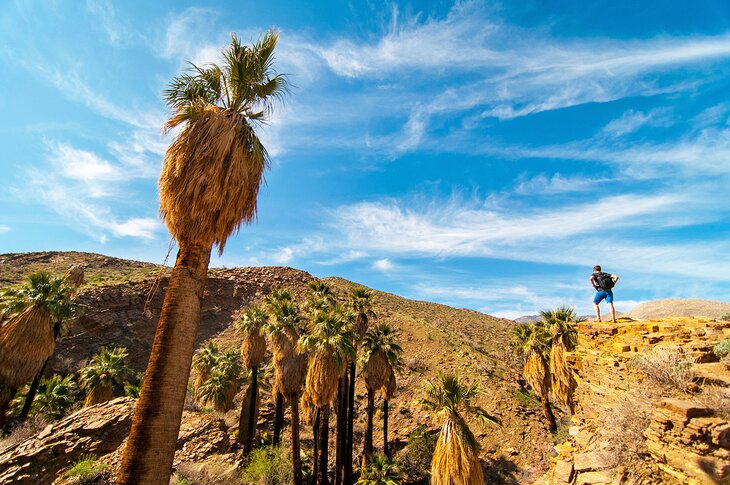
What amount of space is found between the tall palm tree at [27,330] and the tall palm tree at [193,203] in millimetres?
23102

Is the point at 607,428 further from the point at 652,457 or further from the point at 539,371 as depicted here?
the point at 539,371

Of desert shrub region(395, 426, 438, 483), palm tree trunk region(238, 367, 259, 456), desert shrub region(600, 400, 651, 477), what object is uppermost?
desert shrub region(600, 400, 651, 477)

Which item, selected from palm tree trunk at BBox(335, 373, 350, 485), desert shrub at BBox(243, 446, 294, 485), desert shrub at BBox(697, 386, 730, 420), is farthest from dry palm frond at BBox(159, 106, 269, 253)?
desert shrub at BBox(243, 446, 294, 485)

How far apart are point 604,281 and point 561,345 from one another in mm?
12901

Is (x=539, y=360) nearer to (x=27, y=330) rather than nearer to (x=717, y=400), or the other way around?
(x=717, y=400)

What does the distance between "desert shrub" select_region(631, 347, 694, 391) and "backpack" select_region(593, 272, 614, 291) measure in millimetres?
2632

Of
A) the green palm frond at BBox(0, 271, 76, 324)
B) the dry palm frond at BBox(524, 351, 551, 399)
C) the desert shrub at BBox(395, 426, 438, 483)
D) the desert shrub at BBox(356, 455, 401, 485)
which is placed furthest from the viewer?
the desert shrub at BBox(395, 426, 438, 483)

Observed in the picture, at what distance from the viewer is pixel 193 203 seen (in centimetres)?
739

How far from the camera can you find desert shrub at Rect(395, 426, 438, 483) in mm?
29391

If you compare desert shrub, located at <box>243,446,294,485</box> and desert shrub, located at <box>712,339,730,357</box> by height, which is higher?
desert shrub, located at <box>712,339,730,357</box>

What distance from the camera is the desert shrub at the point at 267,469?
938 inches

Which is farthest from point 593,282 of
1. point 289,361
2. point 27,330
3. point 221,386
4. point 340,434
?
point 221,386

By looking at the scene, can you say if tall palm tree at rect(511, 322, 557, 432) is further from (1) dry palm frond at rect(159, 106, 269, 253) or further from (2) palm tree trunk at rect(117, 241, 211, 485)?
(2) palm tree trunk at rect(117, 241, 211, 485)

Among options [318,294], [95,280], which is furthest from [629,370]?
[95,280]
